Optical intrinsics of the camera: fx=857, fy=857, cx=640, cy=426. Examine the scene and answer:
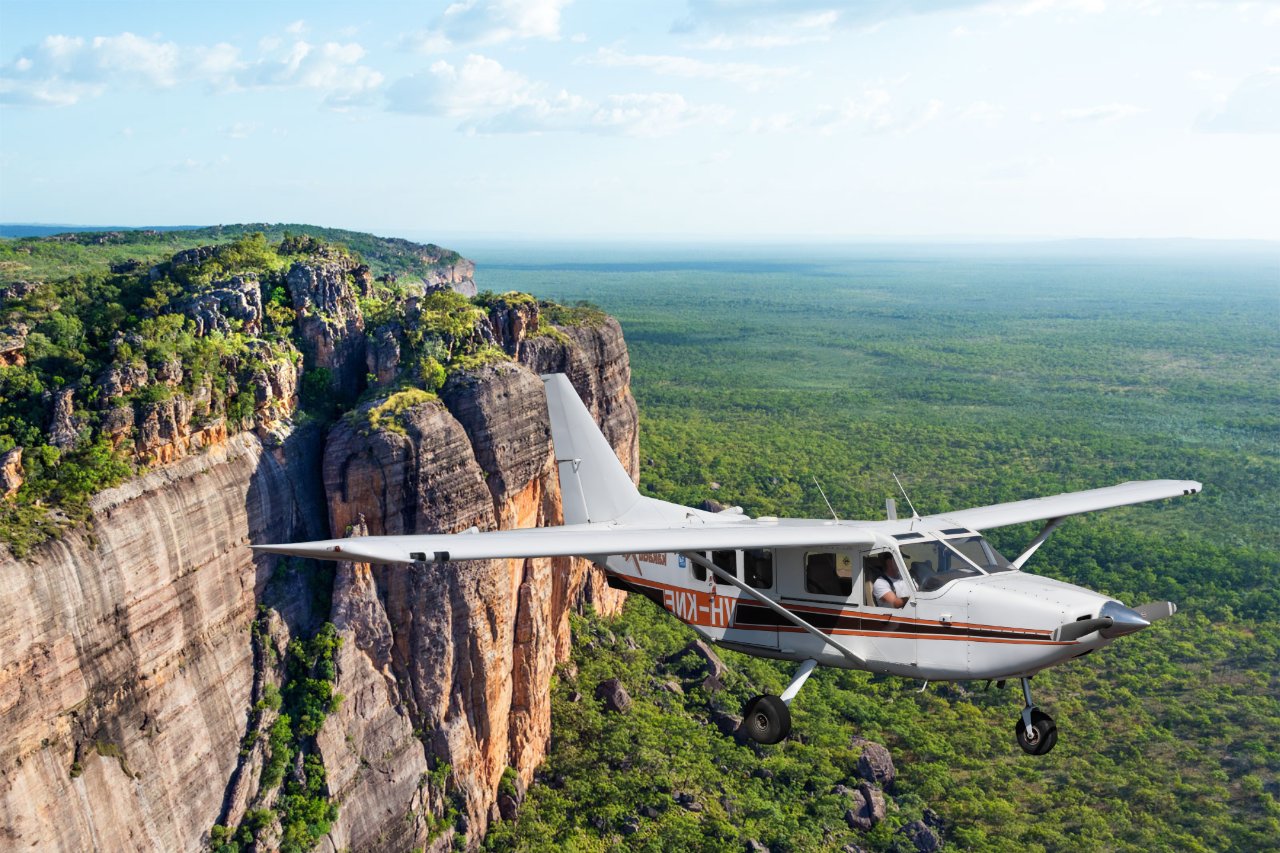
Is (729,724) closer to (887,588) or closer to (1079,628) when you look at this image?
(887,588)

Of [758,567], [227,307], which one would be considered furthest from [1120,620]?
[227,307]

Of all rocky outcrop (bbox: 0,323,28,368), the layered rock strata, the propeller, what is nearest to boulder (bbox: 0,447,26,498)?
the layered rock strata

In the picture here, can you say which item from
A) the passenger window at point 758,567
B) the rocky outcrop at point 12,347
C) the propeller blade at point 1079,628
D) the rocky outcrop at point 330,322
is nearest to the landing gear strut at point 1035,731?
the propeller blade at point 1079,628

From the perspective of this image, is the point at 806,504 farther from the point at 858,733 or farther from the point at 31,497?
the point at 31,497

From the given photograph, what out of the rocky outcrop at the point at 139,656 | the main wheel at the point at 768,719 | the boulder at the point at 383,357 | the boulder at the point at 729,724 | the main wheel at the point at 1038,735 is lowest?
the boulder at the point at 729,724

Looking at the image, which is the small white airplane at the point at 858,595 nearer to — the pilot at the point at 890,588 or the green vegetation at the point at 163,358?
the pilot at the point at 890,588

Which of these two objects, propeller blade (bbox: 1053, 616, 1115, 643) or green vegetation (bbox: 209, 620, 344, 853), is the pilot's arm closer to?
propeller blade (bbox: 1053, 616, 1115, 643)

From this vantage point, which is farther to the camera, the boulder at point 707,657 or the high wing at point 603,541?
the boulder at point 707,657
